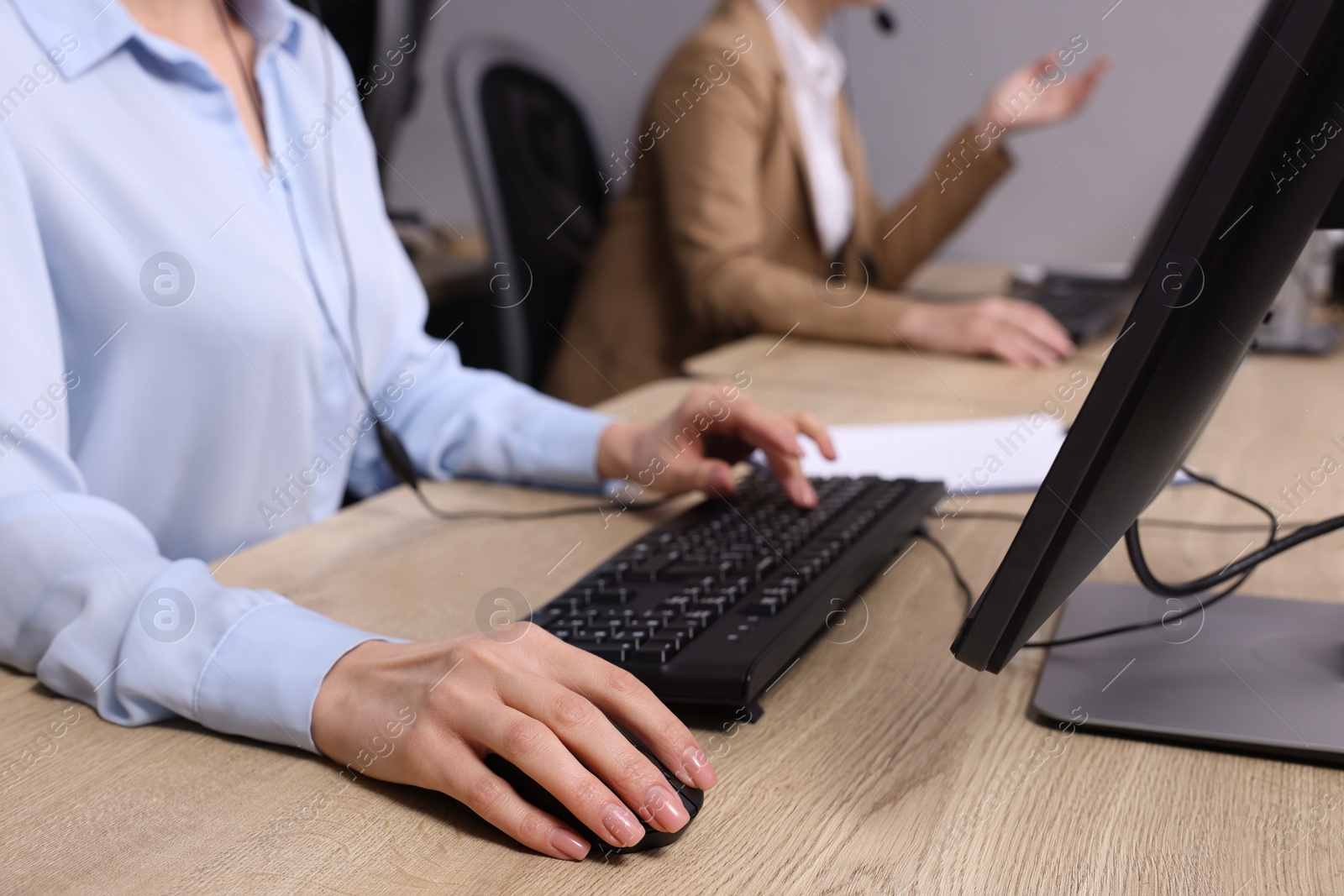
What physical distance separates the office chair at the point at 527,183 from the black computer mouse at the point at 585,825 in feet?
4.05

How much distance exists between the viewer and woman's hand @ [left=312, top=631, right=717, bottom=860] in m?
0.44

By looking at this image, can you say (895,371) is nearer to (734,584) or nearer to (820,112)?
(734,584)

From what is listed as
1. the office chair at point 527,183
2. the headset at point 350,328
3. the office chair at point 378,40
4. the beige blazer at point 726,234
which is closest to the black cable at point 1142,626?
the headset at point 350,328

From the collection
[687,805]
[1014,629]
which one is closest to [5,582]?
[687,805]

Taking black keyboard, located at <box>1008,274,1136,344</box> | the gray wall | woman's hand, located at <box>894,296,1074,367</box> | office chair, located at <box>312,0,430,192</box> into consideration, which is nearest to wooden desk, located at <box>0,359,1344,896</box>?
woman's hand, located at <box>894,296,1074,367</box>

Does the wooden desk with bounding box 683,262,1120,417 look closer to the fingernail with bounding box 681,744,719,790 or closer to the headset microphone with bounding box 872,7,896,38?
the fingernail with bounding box 681,744,719,790

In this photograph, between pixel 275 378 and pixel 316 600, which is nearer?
pixel 316 600

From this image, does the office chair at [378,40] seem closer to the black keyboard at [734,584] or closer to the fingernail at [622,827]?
the black keyboard at [734,584]

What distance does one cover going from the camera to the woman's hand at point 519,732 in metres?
0.44

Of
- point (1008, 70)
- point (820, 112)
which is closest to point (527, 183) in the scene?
point (820, 112)

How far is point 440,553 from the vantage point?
79 centimetres

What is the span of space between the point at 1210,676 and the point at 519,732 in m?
0.35

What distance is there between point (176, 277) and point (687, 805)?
578mm

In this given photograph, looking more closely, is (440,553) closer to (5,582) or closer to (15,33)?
(5,582)
